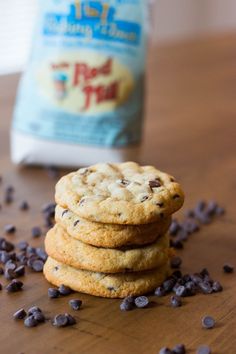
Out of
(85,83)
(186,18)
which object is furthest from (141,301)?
(186,18)

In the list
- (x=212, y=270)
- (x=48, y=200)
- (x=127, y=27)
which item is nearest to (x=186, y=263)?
(x=212, y=270)

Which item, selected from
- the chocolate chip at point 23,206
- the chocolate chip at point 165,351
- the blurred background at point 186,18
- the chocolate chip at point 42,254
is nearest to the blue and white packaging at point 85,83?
the chocolate chip at point 23,206

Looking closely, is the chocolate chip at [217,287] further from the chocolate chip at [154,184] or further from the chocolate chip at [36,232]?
the chocolate chip at [36,232]

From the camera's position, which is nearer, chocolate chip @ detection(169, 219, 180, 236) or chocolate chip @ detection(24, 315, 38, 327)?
Result: chocolate chip @ detection(24, 315, 38, 327)

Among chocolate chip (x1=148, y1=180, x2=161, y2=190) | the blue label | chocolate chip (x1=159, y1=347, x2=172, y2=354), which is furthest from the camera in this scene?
the blue label

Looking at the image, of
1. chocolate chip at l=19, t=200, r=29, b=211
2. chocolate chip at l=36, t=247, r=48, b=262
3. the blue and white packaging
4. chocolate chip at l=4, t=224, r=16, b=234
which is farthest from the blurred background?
chocolate chip at l=36, t=247, r=48, b=262

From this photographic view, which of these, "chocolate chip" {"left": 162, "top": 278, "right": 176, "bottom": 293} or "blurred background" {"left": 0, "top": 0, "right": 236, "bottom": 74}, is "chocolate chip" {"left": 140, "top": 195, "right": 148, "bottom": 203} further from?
"blurred background" {"left": 0, "top": 0, "right": 236, "bottom": 74}

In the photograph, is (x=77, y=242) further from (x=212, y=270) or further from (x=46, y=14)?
(x=46, y=14)
